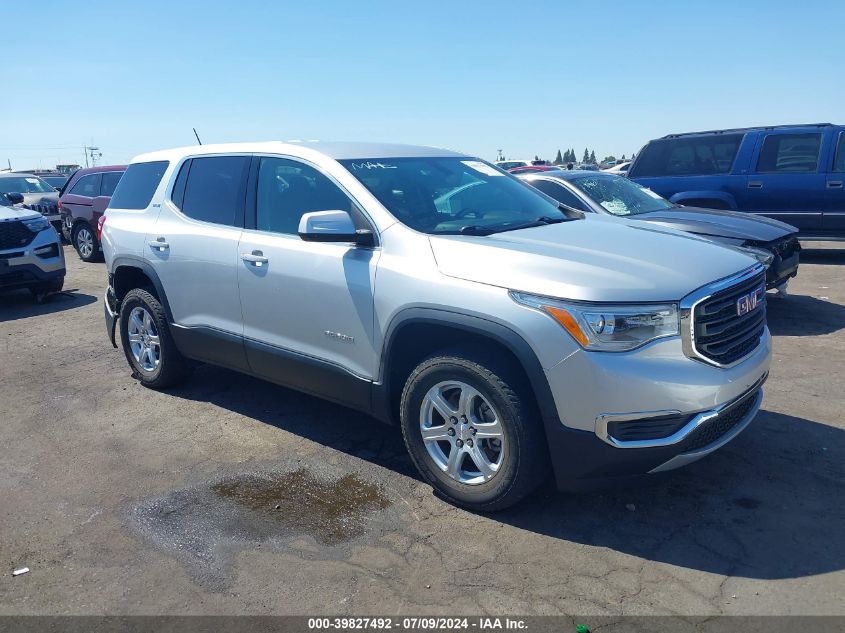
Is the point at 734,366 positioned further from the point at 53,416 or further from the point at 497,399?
the point at 53,416

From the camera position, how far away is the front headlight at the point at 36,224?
9.55 metres

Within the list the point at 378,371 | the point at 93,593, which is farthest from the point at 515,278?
the point at 93,593

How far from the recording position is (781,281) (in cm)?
727

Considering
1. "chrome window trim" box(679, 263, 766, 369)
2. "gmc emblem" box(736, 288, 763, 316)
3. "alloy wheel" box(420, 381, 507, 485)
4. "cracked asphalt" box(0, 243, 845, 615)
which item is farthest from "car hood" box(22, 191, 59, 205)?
"chrome window trim" box(679, 263, 766, 369)

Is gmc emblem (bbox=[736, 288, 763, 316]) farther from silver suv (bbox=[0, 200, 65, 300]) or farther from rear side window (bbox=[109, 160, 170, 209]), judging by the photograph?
silver suv (bbox=[0, 200, 65, 300])

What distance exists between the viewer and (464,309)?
345 cm

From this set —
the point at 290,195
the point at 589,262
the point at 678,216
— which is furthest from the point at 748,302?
the point at 678,216

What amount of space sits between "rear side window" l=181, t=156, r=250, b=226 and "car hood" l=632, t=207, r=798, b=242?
4.27 metres

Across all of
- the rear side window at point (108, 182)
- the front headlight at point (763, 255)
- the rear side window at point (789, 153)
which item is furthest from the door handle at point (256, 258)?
the rear side window at point (108, 182)

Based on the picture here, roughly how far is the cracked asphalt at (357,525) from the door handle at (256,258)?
1.17m

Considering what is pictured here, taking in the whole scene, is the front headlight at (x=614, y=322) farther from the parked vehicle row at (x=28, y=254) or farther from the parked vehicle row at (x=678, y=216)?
the parked vehicle row at (x=28, y=254)

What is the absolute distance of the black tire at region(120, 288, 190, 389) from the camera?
5.43 meters

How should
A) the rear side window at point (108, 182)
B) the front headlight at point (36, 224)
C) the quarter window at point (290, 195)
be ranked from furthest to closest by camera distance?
the rear side window at point (108, 182) < the front headlight at point (36, 224) < the quarter window at point (290, 195)

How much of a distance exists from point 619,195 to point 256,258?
4978 mm
